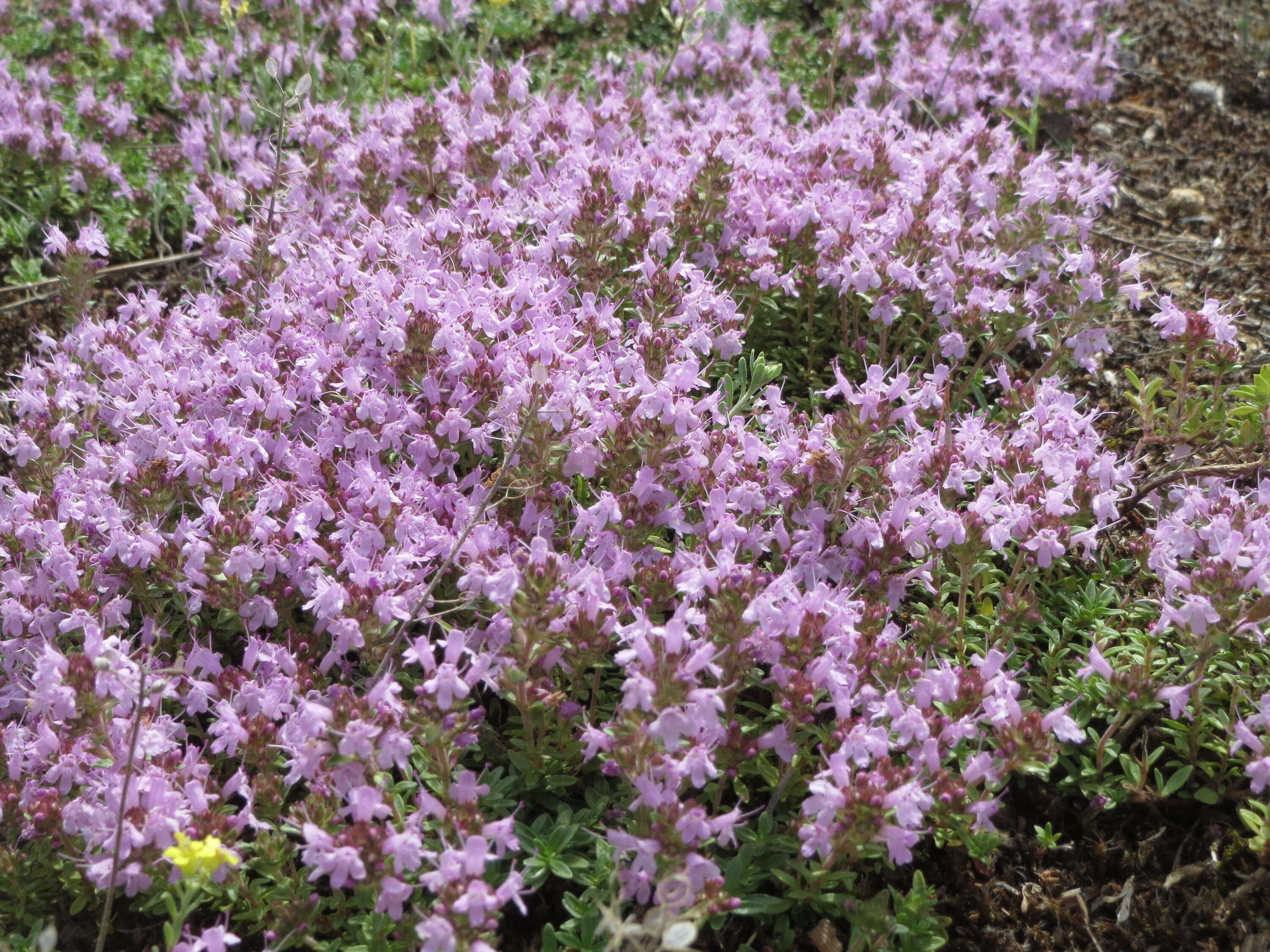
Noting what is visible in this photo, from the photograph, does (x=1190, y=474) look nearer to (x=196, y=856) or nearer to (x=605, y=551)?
(x=605, y=551)

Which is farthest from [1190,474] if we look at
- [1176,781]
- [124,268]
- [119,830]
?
[124,268]

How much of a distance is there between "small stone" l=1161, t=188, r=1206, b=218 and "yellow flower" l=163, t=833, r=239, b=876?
17.8 ft

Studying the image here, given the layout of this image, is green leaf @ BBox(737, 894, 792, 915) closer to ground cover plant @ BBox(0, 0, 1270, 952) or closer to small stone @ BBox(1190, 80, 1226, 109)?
ground cover plant @ BBox(0, 0, 1270, 952)

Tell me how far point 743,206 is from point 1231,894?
2.85 m

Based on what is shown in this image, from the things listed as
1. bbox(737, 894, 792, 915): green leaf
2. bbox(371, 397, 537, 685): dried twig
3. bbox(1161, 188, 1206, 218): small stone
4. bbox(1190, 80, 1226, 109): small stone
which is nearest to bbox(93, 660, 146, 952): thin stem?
bbox(371, 397, 537, 685): dried twig

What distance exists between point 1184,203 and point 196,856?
562 cm

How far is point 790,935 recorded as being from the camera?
265cm

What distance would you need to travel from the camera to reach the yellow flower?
2.15 metres

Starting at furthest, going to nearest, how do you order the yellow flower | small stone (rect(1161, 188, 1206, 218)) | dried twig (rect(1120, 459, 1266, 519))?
small stone (rect(1161, 188, 1206, 218)) < dried twig (rect(1120, 459, 1266, 519)) < the yellow flower

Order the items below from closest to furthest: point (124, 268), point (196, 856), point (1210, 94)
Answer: point (196, 856) < point (124, 268) < point (1210, 94)

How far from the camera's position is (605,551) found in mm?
3010

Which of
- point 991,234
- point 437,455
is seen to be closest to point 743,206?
point 991,234

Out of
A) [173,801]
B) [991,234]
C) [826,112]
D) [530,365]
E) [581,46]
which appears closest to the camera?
[173,801]

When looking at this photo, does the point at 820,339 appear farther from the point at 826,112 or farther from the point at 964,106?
the point at 964,106
